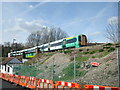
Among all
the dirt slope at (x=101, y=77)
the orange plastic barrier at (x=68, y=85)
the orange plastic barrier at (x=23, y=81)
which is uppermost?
the orange plastic barrier at (x=68, y=85)

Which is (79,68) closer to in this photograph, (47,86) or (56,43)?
(47,86)

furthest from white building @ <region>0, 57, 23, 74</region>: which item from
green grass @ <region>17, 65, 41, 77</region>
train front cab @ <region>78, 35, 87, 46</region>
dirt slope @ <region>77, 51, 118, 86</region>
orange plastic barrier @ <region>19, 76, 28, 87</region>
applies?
train front cab @ <region>78, 35, 87, 46</region>

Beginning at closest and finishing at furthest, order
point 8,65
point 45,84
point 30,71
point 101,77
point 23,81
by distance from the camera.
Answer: point 45,84, point 101,77, point 23,81, point 30,71, point 8,65

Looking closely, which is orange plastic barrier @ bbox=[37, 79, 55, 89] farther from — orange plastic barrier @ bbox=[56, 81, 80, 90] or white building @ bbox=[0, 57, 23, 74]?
white building @ bbox=[0, 57, 23, 74]

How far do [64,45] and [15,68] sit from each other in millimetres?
18477

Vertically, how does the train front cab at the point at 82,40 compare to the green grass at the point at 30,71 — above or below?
above

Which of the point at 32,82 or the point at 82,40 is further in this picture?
the point at 82,40

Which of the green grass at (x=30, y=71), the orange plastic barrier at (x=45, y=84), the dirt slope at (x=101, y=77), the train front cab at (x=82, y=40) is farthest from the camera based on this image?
the train front cab at (x=82, y=40)

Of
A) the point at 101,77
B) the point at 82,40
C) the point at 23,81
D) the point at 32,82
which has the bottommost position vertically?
the point at 23,81

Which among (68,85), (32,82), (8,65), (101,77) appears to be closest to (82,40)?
(8,65)

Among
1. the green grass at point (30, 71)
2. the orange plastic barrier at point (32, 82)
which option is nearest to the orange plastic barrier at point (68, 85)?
the orange plastic barrier at point (32, 82)

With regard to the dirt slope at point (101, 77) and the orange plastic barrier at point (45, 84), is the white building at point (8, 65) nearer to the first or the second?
the dirt slope at point (101, 77)

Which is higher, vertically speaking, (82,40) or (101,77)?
(82,40)

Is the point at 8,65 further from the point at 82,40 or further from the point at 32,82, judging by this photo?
the point at 82,40
